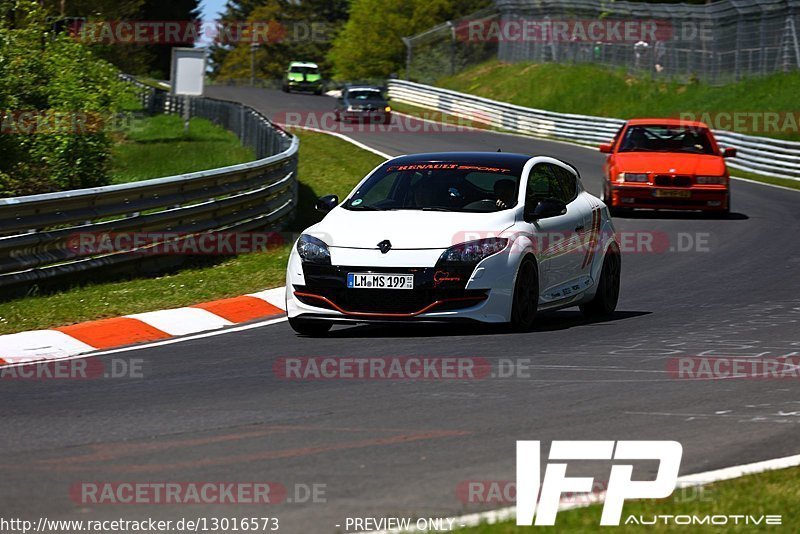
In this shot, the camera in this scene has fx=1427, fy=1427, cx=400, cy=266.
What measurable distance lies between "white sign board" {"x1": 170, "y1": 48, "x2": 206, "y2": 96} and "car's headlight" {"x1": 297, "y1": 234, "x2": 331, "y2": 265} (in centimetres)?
3592

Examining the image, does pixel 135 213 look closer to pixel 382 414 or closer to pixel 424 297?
pixel 424 297

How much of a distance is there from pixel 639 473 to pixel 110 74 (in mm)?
30717

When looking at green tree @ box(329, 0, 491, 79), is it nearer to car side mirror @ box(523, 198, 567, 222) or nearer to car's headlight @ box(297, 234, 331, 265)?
car side mirror @ box(523, 198, 567, 222)

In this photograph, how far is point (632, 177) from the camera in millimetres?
22641

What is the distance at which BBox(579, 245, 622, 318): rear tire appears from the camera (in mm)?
12805

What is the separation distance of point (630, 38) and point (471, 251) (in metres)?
47.1

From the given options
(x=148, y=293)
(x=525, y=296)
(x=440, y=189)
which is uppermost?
(x=440, y=189)

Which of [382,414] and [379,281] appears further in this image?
[379,281]

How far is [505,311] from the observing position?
1093 cm

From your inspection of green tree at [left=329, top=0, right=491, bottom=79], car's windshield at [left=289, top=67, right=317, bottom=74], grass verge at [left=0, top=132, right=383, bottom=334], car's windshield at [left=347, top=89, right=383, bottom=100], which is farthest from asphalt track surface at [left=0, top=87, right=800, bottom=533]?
green tree at [left=329, top=0, right=491, bottom=79]

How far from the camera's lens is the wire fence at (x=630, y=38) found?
4591cm

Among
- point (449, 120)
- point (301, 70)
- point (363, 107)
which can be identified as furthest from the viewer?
point (301, 70)

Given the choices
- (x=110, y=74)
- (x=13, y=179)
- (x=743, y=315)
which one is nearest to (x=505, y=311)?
(x=743, y=315)

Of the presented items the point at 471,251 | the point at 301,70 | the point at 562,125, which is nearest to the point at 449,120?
the point at 562,125
